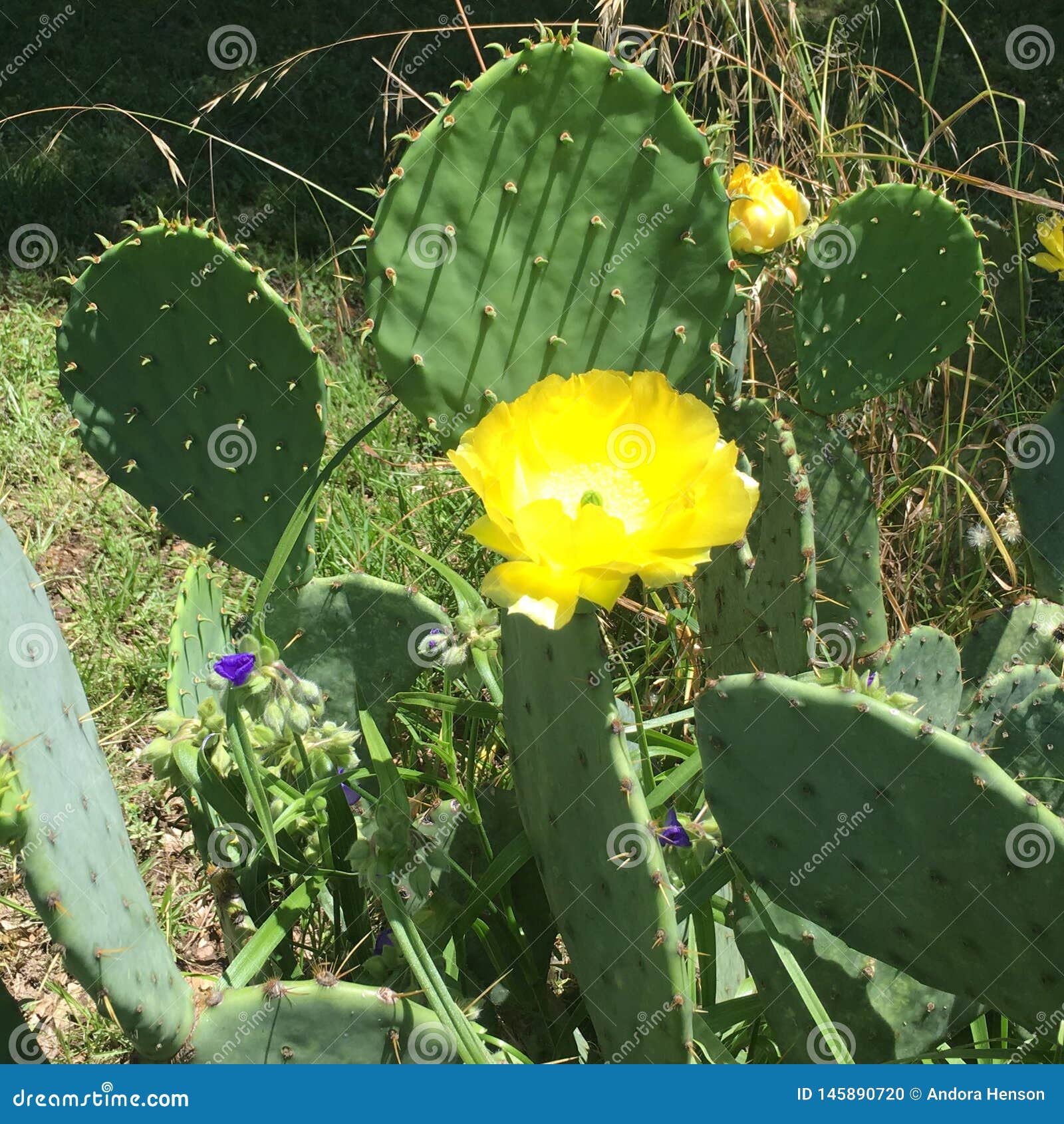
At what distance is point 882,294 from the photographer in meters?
1.73

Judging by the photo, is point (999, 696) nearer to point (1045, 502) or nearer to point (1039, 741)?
point (1039, 741)

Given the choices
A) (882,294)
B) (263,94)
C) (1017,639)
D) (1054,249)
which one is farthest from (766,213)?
(263,94)

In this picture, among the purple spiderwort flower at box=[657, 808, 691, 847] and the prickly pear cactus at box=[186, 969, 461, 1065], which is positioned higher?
the purple spiderwort flower at box=[657, 808, 691, 847]

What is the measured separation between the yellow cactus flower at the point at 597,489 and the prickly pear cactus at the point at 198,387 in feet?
1.47

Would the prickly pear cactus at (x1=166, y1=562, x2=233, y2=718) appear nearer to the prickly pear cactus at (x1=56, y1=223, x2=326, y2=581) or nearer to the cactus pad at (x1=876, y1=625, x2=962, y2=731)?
the prickly pear cactus at (x1=56, y1=223, x2=326, y2=581)

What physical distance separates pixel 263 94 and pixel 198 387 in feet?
7.88

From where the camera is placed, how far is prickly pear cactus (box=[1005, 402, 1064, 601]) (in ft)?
5.37

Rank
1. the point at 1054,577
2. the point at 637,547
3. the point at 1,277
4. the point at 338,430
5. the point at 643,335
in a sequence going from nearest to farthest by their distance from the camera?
the point at 637,547 < the point at 643,335 < the point at 1054,577 < the point at 338,430 < the point at 1,277

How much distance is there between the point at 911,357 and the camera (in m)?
1.73

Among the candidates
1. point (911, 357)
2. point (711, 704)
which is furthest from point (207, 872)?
point (911, 357)

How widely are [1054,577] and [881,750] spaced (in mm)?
829

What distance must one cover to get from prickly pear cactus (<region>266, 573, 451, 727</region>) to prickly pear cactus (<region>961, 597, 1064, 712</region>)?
749 mm

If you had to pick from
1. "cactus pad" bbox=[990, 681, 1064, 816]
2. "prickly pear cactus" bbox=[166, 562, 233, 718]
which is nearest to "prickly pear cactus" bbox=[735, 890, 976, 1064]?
"cactus pad" bbox=[990, 681, 1064, 816]
